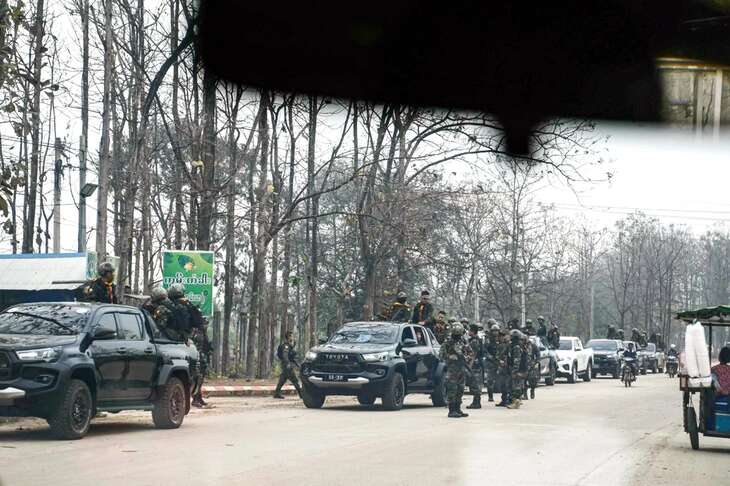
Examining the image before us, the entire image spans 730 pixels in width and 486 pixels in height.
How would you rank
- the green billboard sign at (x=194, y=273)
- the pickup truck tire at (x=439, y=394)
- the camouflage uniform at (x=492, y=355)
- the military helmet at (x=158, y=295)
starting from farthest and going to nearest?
the camouflage uniform at (x=492, y=355)
the pickup truck tire at (x=439, y=394)
the green billboard sign at (x=194, y=273)
the military helmet at (x=158, y=295)

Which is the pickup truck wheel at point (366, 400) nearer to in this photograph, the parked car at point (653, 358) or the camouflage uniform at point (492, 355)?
the camouflage uniform at point (492, 355)

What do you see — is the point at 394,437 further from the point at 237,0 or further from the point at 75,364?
the point at 237,0

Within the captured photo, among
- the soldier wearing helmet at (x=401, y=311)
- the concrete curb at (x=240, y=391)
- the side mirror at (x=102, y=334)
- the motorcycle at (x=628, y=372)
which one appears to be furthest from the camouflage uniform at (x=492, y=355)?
the motorcycle at (x=628, y=372)

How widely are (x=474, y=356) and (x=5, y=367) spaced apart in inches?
470

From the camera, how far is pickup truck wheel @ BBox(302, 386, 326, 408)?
2253cm

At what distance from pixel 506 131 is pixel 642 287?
7051cm

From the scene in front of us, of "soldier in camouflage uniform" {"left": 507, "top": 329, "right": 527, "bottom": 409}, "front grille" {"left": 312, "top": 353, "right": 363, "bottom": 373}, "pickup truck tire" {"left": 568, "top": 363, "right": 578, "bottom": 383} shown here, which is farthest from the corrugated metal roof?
"pickup truck tire" {"left": 568, "top": 363, "right": 578, "bottom": 383}

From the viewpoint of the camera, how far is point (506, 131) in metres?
7.81

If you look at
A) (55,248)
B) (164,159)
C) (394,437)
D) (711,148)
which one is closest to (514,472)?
(394,437)

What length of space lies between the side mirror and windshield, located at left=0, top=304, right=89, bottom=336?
0.68 ft

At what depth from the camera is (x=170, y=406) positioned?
1659cm

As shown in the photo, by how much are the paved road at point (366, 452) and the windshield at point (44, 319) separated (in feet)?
4.67

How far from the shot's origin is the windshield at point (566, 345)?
4374cm

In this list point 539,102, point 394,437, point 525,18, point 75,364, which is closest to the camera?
point 525,18
